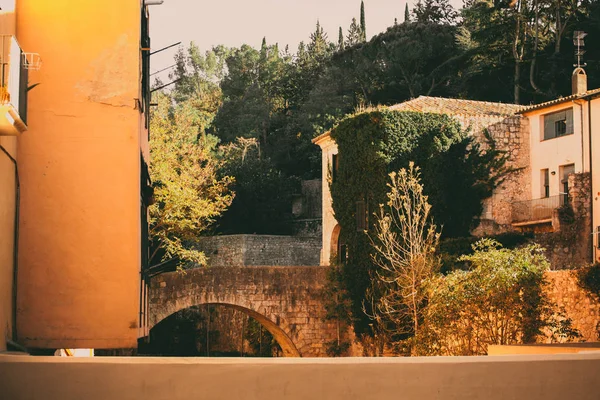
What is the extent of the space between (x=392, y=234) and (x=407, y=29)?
90.2ft

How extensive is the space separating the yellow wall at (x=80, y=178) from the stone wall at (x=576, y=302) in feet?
42.3

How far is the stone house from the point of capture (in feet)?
101

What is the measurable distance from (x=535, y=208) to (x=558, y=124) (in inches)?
114

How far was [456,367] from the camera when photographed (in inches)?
269

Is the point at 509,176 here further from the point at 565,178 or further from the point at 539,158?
the point at 565,178

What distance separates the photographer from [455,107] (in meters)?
34.3

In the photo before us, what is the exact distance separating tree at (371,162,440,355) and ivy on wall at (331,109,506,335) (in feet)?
1.59

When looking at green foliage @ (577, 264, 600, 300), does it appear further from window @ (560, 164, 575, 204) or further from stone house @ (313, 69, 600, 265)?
window @ (560, 164, 575, 204)

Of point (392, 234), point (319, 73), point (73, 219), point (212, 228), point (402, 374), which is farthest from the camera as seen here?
point (319, 73)

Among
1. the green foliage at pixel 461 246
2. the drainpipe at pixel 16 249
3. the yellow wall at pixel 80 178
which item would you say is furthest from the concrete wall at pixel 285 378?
the green foliage at pixel 461 246

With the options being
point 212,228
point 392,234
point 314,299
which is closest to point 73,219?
point 392,234

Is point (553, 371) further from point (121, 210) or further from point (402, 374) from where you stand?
point (121, 210)

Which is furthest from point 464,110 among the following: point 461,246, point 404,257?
point 404,257

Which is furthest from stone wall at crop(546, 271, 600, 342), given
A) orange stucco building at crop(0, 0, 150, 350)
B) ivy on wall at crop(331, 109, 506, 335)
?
orange stucco building at crop(0, 0, 150, 350)
